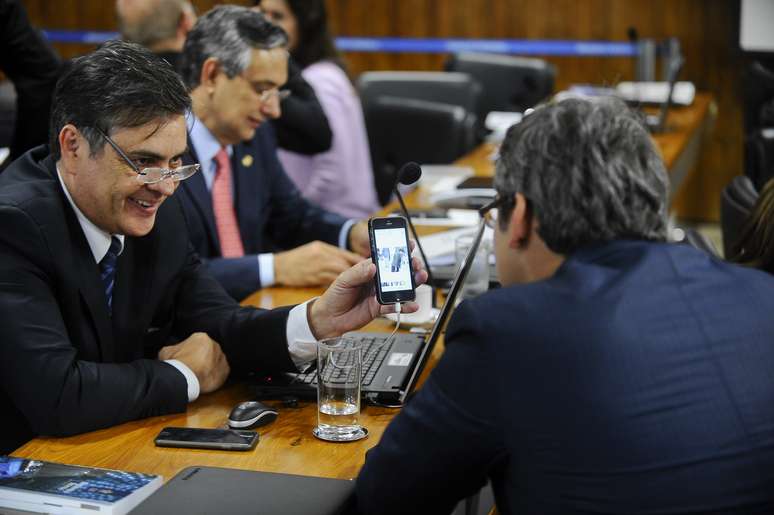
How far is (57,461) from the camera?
178 centimetres

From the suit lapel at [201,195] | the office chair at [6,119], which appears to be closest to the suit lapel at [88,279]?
the suit lapel at [201,195]

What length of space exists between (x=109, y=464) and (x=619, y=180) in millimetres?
933

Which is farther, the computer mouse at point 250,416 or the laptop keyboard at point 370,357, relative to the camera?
the laptop keyboard at point 370,357

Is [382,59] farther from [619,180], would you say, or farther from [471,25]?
[619,180]

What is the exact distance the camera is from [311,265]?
2.92 m

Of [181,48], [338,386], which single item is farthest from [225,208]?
[338,386]

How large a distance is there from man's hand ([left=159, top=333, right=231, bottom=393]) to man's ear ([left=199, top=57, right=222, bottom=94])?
1.13 m

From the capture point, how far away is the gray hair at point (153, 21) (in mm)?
3799

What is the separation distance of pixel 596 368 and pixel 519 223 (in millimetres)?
244

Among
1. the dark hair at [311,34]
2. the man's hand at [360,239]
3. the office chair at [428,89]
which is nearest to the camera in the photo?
the man's hand at [360,239]

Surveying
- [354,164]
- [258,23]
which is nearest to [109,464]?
[258,23]

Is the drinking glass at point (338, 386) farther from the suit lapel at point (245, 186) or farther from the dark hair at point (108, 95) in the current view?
the suit lapel at point (245, 186)

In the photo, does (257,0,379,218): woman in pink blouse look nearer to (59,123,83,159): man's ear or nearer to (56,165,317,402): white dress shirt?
(56,165,317,402): white dress shirt

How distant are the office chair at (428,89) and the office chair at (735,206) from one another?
86.1 inches
